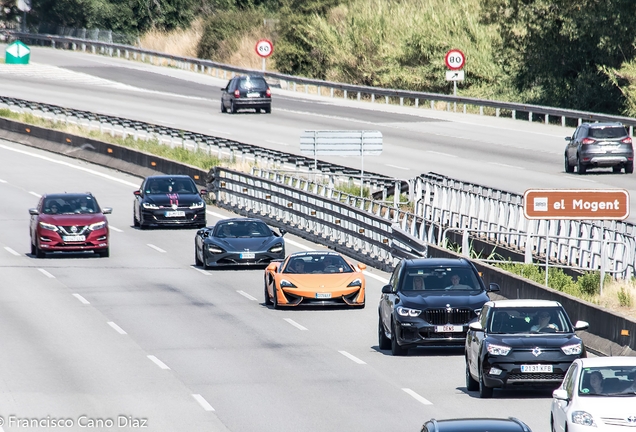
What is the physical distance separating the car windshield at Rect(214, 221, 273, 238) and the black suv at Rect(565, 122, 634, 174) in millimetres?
14855

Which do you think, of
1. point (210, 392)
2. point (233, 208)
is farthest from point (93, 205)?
point (210, 392)

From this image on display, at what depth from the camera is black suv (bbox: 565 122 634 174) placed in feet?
140

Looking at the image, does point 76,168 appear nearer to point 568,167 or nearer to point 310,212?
point 310,212

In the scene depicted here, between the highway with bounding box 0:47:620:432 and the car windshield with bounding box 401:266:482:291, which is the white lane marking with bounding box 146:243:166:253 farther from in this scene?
the car windshield with bounding box 401:266:482:291

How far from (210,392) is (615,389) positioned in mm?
6027

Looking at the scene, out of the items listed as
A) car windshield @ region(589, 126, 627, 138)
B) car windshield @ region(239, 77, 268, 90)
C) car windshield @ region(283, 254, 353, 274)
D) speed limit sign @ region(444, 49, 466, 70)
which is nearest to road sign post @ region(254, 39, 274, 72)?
speed limit sign @ region(444, 49, 466, 70)

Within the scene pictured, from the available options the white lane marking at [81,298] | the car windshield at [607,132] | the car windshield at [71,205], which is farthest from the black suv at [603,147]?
the white lane marking at [81,298]

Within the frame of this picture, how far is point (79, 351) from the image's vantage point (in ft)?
67.9

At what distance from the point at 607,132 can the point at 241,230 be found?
15.7 meters

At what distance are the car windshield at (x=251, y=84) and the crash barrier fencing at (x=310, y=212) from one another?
809 inches

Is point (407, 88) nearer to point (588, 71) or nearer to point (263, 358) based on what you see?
point (588, 71)

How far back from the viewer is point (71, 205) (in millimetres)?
33562

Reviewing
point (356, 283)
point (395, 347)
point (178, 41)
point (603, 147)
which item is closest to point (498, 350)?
point (395, 347)

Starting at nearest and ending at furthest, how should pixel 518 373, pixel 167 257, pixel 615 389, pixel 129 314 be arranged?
pixel 615 389 < pixel 518 373 < pixel 129 314 < pixel 167 257
